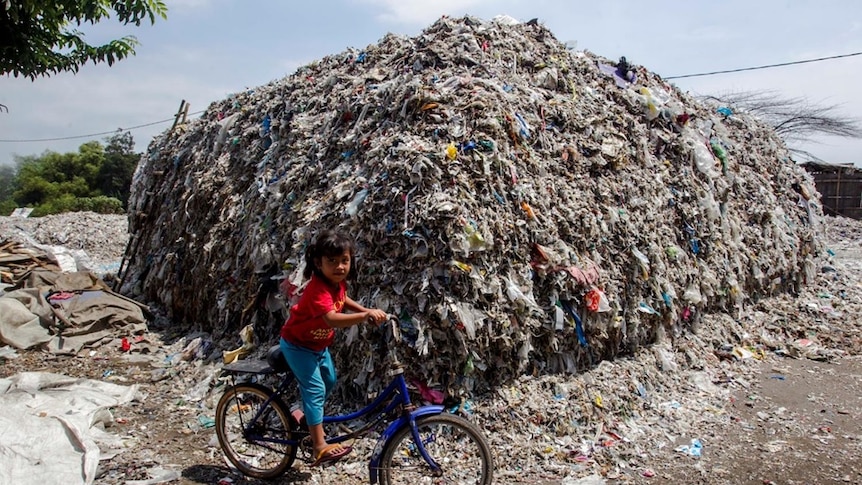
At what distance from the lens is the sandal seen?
3166mm

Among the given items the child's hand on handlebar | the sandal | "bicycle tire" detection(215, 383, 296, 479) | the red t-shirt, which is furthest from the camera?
"bicycle tire" detection(215, 383, 296, 479)

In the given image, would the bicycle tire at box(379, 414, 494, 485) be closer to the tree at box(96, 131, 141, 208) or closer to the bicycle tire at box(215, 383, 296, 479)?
the bicycle tire at box(215, 383, 296, 479)

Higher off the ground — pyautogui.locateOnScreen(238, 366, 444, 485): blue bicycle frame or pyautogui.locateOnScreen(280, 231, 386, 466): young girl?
pyautogui.locateOnScreen(280, 231, 386, 466): young girl

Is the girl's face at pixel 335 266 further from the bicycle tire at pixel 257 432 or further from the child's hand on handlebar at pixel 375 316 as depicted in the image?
the bicycle tire at pixel 257 432

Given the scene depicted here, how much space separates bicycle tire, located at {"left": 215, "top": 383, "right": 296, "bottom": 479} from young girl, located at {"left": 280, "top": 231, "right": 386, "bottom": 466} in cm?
29

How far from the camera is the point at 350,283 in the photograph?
4.22 meters

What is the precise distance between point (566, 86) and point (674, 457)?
372 cm

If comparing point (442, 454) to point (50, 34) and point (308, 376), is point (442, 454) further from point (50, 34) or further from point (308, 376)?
point (50, 34)

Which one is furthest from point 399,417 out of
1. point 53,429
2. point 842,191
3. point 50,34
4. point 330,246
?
point 842,191

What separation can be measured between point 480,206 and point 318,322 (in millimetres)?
1673

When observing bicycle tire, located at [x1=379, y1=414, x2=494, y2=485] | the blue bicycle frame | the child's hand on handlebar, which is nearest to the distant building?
bicycle tire, located at [x1=379, y1=414, x2=494, y2=485]

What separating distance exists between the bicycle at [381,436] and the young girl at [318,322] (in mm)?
97

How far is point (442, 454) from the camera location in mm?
3381

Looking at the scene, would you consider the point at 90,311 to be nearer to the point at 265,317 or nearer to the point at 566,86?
the point at 265,317
